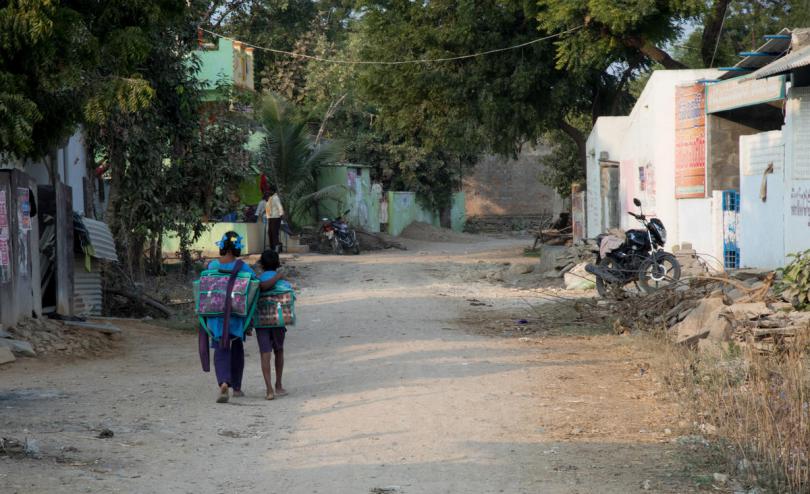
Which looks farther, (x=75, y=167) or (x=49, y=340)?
(x=75, y=167)

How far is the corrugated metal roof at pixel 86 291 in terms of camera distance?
13688 mm

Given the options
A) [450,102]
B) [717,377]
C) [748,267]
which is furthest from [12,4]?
[450,102]

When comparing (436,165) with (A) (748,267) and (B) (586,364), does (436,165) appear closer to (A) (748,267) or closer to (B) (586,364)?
(A) (748,267)

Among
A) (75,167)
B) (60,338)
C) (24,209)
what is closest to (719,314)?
(60,338)

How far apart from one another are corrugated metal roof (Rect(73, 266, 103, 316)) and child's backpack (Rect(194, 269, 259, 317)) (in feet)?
18.6

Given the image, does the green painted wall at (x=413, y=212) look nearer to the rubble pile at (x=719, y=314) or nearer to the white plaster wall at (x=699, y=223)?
the white plaster wall at (x=699, y=223)

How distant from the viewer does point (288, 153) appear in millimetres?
31016

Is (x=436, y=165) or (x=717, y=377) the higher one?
(x=436, y=165)

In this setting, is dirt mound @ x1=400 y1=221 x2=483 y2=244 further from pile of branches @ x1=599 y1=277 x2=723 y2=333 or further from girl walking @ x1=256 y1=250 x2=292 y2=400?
girl walking @ x1=256 y1=250 x2=292 y2=400

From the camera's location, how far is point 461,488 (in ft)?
18.5

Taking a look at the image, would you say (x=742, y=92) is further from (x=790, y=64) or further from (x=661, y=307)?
(x=661, y=307)

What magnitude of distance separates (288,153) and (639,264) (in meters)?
16.9

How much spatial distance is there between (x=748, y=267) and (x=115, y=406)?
10.7 meters

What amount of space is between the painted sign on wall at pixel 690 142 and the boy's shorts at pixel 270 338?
1136 cm
